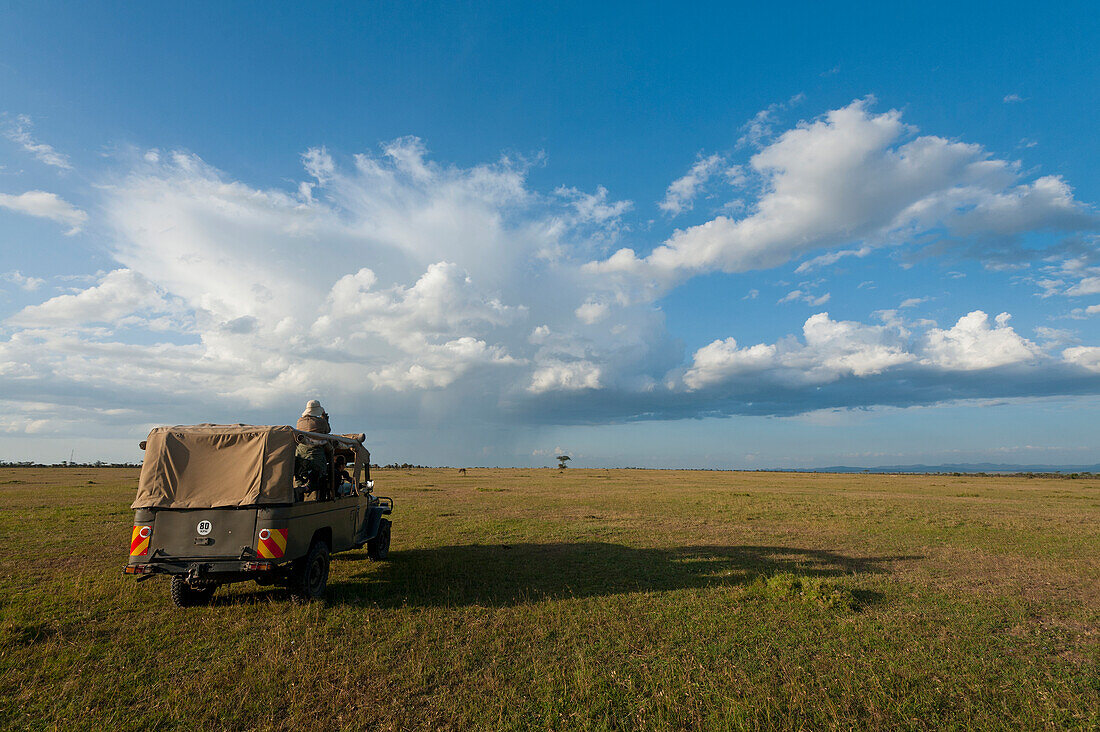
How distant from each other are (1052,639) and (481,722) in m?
8.48

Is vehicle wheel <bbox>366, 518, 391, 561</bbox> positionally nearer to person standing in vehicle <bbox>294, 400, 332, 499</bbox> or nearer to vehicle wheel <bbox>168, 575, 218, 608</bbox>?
person standing in vehicle <bbox>294, 400, 332, 499</bbox>

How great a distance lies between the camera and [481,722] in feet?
17.9

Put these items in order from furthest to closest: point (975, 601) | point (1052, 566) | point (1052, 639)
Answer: point (1052, 566), point (975, 601), point (1052, 639)

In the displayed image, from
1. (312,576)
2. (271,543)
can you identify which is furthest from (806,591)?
(271,543)

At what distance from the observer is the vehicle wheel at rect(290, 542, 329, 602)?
9.51m

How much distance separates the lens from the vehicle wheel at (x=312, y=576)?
374 inches

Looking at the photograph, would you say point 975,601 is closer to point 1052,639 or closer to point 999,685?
point 1052,639

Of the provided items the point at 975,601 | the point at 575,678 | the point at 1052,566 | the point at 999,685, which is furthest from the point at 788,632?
the point at 1052,566

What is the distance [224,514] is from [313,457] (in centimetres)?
184

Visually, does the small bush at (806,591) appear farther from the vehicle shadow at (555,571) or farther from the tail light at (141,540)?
the tail light at (141,540)

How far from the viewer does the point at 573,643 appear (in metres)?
7.68

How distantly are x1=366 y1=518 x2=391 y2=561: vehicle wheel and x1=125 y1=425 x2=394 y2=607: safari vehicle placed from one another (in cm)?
342

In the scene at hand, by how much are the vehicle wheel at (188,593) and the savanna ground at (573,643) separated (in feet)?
0.96

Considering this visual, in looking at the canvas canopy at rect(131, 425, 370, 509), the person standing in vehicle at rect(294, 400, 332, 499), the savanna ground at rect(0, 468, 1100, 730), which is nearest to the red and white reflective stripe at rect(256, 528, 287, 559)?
the canvas canopy at rect(131, 425, 370, 509)
